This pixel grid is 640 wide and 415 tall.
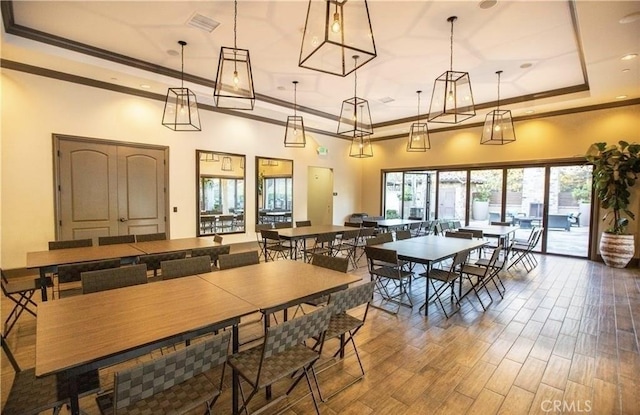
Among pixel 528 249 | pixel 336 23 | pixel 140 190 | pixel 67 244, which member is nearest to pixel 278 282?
pixel 336 23

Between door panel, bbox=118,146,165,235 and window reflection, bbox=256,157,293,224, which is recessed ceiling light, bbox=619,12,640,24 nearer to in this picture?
window reflection, bbox=256,157,293,224

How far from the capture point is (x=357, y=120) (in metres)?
5.26

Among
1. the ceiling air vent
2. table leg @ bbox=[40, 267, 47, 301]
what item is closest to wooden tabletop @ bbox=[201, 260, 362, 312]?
table leg @ bbox=[40, 267, 47, 301]

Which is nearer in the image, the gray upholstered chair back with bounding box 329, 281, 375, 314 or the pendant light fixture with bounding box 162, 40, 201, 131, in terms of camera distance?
the gray upholstered chair back with bounding box 329, 281, 375, 314

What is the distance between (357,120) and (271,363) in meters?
4.30

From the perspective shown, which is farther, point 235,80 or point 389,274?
point 389,274

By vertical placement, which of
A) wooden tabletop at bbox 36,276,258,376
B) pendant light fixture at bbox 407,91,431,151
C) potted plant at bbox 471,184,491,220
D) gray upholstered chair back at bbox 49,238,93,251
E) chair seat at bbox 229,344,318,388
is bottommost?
chair seat at bbox 229,344,318,388

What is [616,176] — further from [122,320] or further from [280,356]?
[122,320]

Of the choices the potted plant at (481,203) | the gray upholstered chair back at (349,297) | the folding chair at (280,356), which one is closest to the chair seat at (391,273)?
the gray upholstered chair back at (349,297)

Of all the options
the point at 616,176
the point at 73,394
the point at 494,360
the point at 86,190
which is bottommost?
the point at 494,360

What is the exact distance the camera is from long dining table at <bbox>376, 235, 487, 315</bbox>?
142 inches

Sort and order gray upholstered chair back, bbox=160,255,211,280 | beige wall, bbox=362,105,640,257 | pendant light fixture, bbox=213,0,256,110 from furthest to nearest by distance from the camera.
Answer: beige wall, bbox=362,105,640,257 → pendant light fixture, bbox=213,0,256,110 → gray upholstered chair back, bbox=160,255,211,280

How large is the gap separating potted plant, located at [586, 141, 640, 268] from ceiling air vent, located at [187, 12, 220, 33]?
24.7 ft

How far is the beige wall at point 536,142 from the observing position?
6.23m
